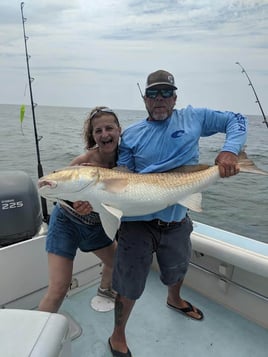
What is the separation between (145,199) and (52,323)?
0.82m

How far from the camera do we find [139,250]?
7.65 ft

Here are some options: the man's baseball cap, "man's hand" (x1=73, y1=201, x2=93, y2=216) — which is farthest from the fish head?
the man's baseball cap

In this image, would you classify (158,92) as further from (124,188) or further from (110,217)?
(110,217)

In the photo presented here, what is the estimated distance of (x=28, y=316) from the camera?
165 cm

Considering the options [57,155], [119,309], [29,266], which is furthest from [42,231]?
[57,155]

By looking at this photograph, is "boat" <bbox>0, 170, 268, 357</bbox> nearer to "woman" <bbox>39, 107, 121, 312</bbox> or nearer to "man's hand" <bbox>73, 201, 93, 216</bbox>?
"woman" <bbox>39, 107, 121, 312</bbox>

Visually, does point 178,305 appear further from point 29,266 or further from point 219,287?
point 29,266

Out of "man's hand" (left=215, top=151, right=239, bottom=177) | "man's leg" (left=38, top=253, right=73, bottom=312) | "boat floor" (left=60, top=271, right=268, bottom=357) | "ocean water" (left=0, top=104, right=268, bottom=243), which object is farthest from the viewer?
"ocean water" (left=0, top=104, right=268, bottom=243)

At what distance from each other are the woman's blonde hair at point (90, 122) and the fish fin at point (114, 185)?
55 centimetres

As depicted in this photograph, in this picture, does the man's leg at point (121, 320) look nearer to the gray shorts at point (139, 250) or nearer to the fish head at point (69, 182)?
the gray shorts at point (139, 250)

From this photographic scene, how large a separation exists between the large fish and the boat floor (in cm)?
119

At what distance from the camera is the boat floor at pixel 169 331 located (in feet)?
8.62

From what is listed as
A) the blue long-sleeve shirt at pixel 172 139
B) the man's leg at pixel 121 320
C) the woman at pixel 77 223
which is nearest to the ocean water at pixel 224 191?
the woman at pixel 77 223

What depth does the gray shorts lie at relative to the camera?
2340 millimetres
